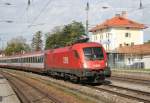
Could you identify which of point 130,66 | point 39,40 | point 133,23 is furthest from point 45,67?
point 39,40

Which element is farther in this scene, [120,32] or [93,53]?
[120,32]

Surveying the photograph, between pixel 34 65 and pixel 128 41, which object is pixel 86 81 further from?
pixel 128 41

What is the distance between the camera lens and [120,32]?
113750 millimetres

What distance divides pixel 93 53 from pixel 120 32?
86994 millimetres

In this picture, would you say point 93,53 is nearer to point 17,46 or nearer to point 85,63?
point 85,63

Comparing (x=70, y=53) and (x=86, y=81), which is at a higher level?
(x=70, y=53)

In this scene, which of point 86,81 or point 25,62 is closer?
point 86,81

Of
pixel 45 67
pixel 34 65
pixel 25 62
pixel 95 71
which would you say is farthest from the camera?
pixel 25 62

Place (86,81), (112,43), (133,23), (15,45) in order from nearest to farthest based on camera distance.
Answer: (86,81) < (112,43) < (133,23) < (15,45)

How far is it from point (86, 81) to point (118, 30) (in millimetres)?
86183

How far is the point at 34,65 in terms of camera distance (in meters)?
51.2

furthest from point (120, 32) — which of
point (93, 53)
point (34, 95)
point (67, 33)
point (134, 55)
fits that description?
point (34, 95)

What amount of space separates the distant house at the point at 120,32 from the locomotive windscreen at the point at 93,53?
3254 inches

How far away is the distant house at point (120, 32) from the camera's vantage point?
112m
